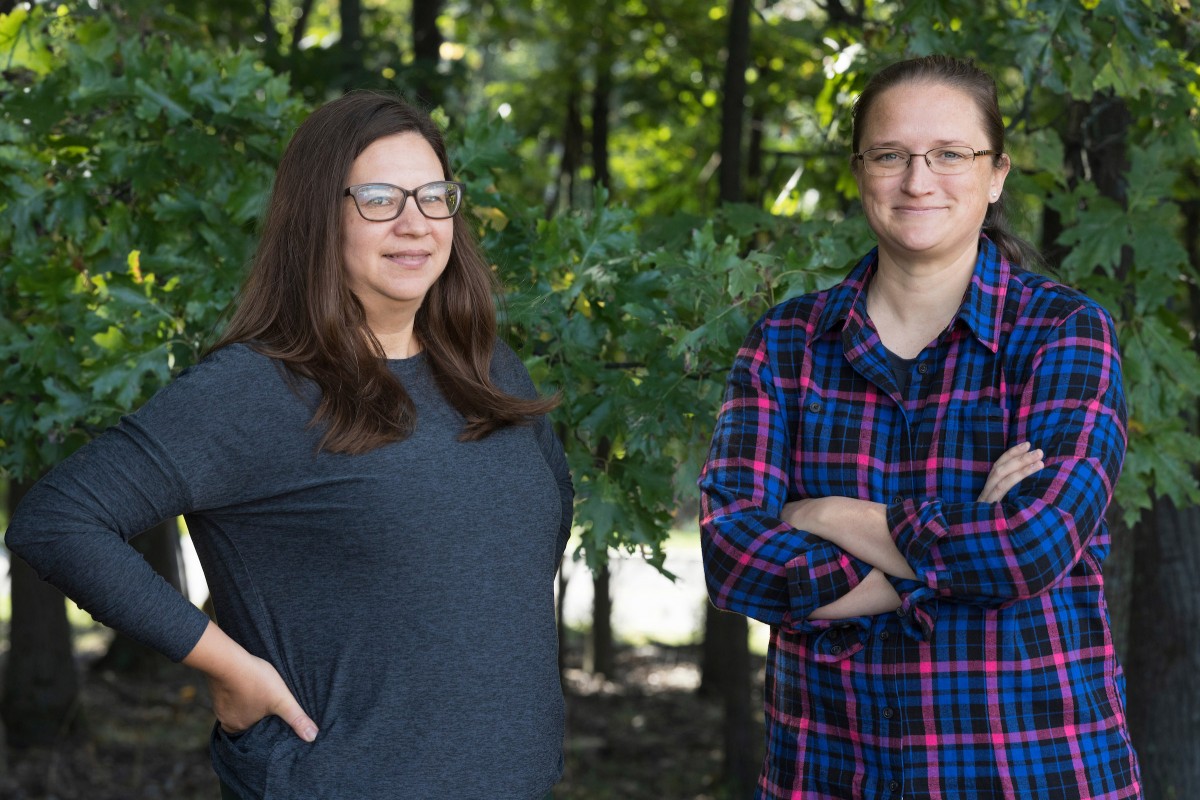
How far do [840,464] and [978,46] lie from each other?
2308 millimetres

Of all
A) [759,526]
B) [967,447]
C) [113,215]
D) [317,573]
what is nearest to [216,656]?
[317,573]

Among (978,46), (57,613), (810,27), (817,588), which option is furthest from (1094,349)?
(57,613)

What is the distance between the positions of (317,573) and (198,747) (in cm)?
647

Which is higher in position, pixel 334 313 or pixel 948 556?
pixel 334 313

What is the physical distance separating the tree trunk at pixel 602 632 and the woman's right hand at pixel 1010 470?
8681 millimetres

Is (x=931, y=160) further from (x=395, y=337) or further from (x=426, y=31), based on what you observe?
(x=426, y=31)

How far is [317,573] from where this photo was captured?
2.11 meters

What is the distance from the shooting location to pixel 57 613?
7.53m

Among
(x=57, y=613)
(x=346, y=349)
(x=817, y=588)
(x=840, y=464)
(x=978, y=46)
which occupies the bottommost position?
(x=57, y=613)

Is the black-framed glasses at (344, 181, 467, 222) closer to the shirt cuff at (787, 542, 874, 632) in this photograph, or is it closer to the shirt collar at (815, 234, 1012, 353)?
the shirt collar at (815, 234, 1012, 353)

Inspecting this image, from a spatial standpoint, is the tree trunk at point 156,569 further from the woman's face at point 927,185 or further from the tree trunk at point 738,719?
the woman's face at point 927,185

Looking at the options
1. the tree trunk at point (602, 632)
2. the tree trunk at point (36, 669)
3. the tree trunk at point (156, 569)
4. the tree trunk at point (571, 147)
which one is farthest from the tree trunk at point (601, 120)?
the tree trunk at point (36, 669)

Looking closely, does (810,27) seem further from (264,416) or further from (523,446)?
(264,416)

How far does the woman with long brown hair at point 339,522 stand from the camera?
79.7 inches
